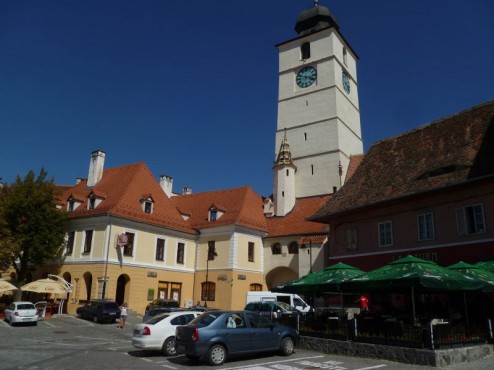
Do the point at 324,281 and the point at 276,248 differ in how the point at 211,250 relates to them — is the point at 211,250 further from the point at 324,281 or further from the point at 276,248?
the point at 324,281

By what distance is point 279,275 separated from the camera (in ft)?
134

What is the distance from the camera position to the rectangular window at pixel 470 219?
67.4 ft

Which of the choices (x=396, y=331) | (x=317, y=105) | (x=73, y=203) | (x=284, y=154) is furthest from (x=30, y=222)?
(x=317, y=105)

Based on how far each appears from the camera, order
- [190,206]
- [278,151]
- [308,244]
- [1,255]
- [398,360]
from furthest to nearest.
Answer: [278,151], [190,206], [308,244], [1,255], [398,360]

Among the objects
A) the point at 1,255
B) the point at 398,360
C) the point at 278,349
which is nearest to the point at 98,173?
the point at 1,255

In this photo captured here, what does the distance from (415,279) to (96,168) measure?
32515mm

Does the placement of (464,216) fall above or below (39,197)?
below

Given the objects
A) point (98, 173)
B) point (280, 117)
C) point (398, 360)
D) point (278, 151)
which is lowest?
point (398, 360)

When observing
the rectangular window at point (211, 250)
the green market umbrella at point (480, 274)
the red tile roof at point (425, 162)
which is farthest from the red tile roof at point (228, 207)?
the green market umbrella at point (480, 274)

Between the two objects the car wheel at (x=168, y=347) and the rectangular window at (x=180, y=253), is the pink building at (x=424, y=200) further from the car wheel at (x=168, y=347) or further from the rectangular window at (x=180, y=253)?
the rectangular window at (x=180, y=253)

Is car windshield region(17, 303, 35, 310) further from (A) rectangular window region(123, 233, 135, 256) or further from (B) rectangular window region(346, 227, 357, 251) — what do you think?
A: (B) rectangular window region(346, 227, 357, 251)

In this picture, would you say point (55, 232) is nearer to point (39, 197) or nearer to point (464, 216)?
point (39, 197)

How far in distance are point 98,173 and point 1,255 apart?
38.0ft

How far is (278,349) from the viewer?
14.9 m
